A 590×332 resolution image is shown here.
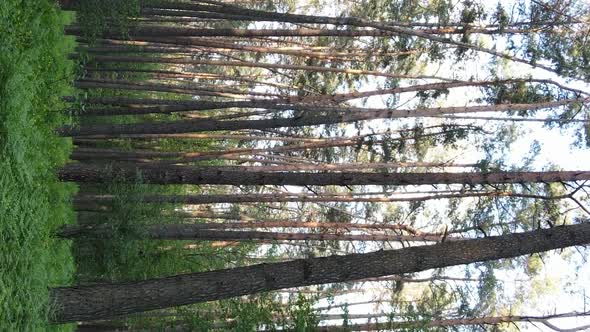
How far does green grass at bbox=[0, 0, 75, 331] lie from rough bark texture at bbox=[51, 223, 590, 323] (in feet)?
1.56

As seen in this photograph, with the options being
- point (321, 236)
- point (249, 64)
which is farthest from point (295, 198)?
point (249, 64)

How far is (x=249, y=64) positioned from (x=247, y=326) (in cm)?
800

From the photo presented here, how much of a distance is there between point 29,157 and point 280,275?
3.58 metres

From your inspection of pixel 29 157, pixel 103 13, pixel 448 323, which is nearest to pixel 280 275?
pixel 29 157

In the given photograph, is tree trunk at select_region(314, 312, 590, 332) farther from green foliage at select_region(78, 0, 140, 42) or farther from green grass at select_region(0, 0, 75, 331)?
green foliage at select_region(78, 0, 140, 42)

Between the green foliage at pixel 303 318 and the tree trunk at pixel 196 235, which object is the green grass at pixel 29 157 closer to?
the tree trunk at pixel 196 235

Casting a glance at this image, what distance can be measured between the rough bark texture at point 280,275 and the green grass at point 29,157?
1.56 feet

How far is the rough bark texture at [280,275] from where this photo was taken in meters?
7.27

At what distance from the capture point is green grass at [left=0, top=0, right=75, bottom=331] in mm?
7012

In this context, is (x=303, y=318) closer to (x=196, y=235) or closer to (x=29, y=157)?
(x=196, y=235)

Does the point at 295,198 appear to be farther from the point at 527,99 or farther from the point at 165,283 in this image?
the point at 165,283

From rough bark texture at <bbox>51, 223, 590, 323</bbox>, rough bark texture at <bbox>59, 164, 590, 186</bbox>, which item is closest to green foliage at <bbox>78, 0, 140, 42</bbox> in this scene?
rough bark texture at <bbox>59, 164, 590, 186</bbox>

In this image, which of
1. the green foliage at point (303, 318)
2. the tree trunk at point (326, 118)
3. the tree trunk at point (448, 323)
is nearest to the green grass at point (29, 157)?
the tree trunk at point (326, 118)

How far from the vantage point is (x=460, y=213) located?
1617 cm
